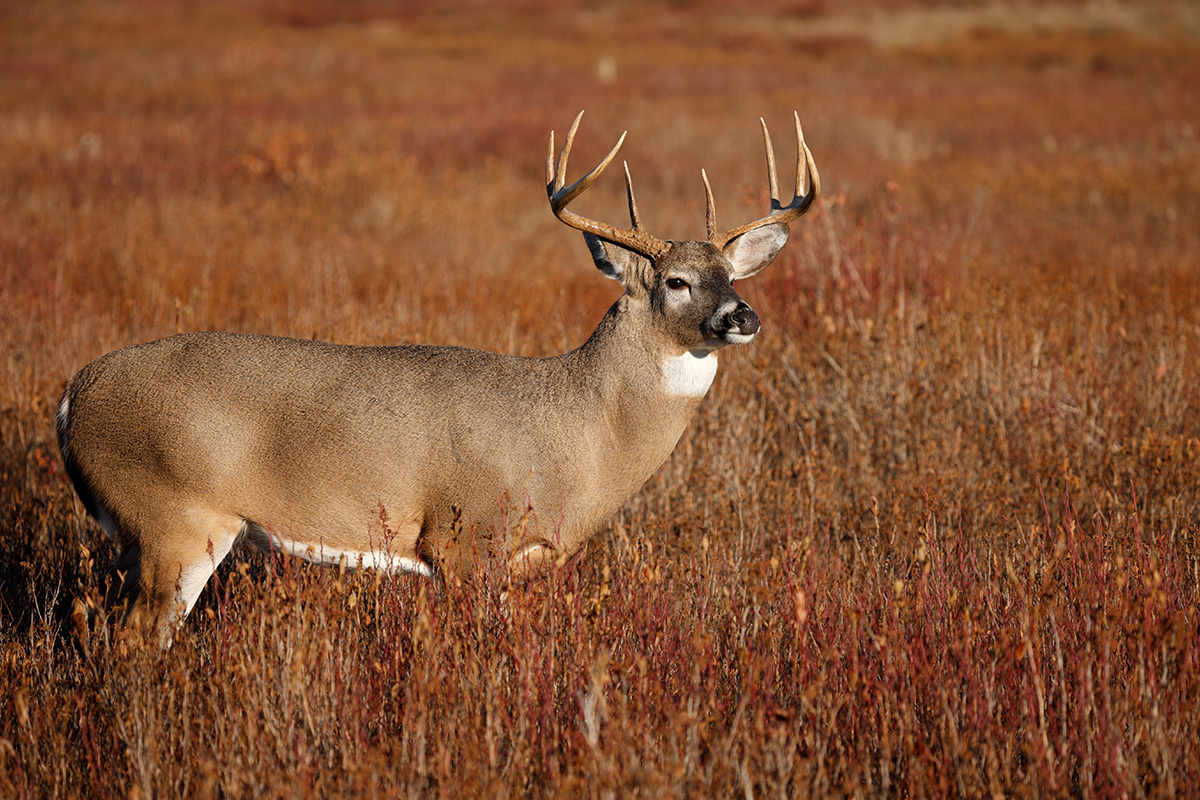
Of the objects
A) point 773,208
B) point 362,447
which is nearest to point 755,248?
point 773,208

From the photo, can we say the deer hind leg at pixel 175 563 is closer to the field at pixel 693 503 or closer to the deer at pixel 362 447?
the deer at pixel 362 447

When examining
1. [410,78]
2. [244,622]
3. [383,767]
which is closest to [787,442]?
[244,622]

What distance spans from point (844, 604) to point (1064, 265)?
22.0 ft

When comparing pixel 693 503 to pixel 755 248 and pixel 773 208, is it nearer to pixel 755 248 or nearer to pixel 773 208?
pixel 755 248

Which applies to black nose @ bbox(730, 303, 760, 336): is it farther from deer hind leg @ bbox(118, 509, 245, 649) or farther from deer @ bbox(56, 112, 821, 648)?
deer hind leg @ bbox(118, 509, 245, 649)

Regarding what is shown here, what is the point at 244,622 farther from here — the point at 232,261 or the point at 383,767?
the point at 232,261

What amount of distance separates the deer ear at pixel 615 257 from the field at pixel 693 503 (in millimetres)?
1003

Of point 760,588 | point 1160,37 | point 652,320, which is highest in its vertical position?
point 1160,37

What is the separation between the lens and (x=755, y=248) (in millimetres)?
4004

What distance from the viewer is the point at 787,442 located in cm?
541

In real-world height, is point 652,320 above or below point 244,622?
above

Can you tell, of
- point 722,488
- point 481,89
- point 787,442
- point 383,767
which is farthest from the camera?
point 481,89

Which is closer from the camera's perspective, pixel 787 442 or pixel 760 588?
pixel 760 588

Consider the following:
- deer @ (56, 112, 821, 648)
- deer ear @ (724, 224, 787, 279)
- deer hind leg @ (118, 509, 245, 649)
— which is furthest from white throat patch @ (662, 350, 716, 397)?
deer hind leg @ (118, 509, 245, 649)
